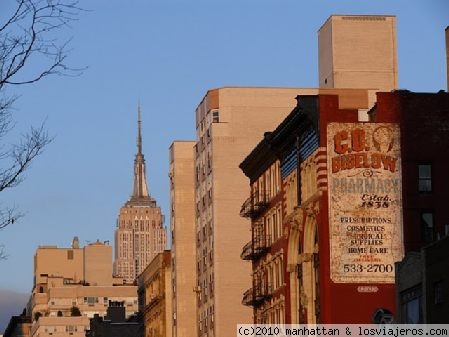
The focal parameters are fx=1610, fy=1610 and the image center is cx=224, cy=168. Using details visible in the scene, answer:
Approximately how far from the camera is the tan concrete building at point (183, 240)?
511ft

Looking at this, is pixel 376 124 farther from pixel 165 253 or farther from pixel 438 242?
pixel 165 253

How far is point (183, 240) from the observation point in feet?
514

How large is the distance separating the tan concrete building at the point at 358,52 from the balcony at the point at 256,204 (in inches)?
745

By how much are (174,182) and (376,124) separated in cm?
6760

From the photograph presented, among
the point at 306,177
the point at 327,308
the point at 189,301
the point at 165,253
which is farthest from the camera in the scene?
the point at 165,253

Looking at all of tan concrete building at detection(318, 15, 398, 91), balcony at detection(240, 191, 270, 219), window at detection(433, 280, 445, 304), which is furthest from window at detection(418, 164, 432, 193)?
tan concrete building at detection(318, 15, 398, 91)

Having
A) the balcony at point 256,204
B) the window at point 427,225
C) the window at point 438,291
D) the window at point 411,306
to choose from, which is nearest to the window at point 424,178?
the window at point 427,225

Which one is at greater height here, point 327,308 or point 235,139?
point 235,139

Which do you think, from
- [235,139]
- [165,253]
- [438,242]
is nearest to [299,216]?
[438,242]

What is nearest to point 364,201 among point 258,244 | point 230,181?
point 258,244

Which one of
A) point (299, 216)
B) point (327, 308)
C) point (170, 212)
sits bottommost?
point (327, 308)

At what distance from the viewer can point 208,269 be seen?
142875 millimetres

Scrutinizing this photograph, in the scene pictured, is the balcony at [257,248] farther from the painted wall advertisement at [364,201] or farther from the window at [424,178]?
the window at [424,178]

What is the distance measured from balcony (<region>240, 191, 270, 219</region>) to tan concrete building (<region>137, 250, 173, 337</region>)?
48.1 m
